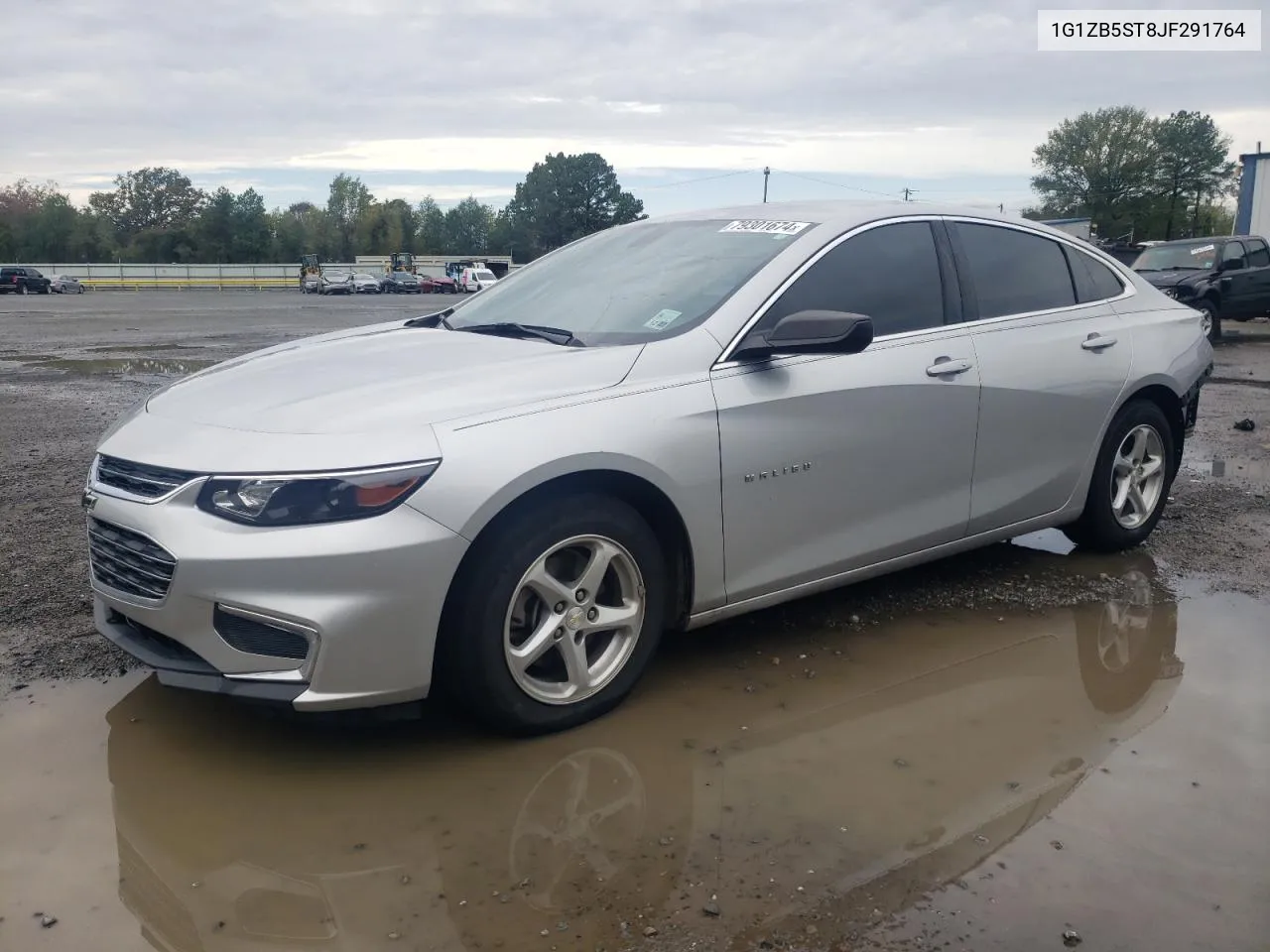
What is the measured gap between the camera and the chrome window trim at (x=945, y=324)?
150 inches

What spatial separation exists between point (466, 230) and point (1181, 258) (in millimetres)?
129025

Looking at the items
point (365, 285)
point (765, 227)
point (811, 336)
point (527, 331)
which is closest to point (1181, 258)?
point (765, 227)

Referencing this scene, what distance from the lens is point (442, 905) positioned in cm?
263

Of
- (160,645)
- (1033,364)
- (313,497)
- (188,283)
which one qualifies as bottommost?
(160,645)

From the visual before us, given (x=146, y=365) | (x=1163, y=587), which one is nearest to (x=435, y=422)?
(x=1163, y=587)

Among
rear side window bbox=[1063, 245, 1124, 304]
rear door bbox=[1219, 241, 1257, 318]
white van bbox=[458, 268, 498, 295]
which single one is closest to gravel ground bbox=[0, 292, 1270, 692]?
rear side window bbox=[1063, 245, 1124, 304]

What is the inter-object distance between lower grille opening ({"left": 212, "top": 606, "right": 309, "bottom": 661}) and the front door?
141 cm

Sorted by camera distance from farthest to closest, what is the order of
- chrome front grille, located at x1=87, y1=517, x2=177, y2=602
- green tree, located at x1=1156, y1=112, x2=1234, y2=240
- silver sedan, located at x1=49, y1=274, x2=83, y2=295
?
green tree, located at x1=1156, y1=112, x2=1234, y2=240 < silver sedan, located at x1=49, y1=274, x2=83, y2=295 < chrome front grille, located at x1=87, y1=517, x2=177, y2=602

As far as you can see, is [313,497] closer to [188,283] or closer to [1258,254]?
[1258,254]

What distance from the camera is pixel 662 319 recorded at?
12.8ft

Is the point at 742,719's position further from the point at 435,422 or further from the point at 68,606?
the point at 68,606

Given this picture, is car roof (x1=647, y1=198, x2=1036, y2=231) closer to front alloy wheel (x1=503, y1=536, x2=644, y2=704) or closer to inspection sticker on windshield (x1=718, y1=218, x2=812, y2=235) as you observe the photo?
inspection sticker on windshield (x1=718, y1=218, x2=812, y2=235)

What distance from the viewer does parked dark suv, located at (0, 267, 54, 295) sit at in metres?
50.7

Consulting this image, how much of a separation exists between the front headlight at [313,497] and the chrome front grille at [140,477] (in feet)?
0.59
